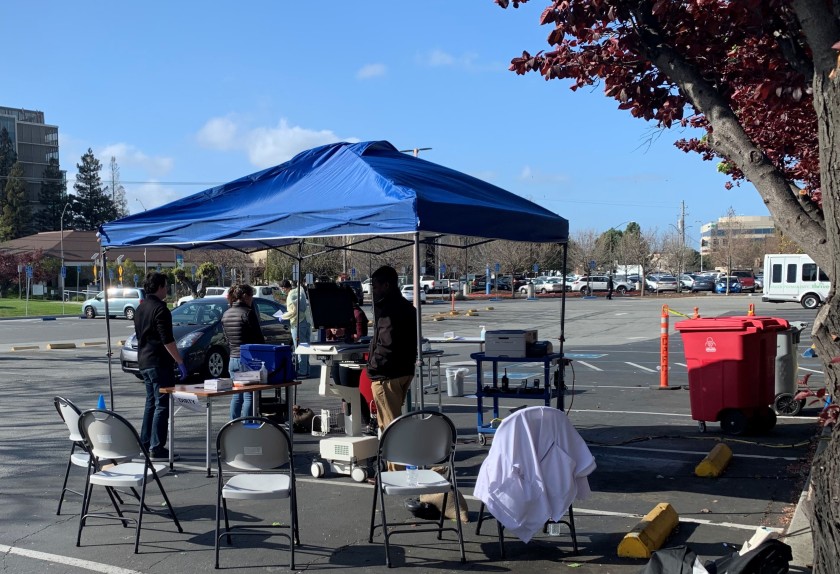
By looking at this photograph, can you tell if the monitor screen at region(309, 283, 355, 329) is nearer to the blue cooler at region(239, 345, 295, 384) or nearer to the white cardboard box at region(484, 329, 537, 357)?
the blue cooler at region(239, 345, 295, 384)

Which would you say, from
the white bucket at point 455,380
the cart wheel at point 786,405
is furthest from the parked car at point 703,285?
the white bucket at point 455,380

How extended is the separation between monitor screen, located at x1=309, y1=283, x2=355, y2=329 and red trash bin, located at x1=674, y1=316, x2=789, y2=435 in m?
4.09

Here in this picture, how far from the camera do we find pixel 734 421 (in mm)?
Result: 9727

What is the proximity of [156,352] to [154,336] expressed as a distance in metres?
0.18

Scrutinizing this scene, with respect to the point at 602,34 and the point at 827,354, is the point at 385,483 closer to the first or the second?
the point at 827,354

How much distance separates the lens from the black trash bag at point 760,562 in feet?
13.7

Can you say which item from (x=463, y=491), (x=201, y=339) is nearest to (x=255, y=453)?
(x=463, y=491)

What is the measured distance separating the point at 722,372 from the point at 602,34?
4.35 metres

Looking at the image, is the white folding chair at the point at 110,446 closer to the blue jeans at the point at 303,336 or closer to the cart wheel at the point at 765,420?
the blue jeans at the point at 303,336

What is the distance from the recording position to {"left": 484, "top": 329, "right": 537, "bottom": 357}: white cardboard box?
876 centimetres

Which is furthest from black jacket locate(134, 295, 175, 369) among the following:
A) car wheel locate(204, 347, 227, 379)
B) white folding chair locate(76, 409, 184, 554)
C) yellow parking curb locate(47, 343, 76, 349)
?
yellow parking curb locate(47, 343, 76, 349)

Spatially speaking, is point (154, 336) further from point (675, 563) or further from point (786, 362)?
point (786, 362)

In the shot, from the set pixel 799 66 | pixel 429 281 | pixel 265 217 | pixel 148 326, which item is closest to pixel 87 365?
pixel 148 326

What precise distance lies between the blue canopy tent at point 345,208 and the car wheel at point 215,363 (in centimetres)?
758
